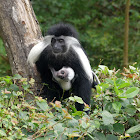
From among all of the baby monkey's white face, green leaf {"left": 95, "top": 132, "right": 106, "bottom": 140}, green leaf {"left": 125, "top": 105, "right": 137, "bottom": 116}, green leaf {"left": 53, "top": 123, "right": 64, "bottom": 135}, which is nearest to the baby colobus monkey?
the baby monkey's white face

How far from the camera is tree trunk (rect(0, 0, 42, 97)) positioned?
316 centimetres

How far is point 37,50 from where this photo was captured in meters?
3.06

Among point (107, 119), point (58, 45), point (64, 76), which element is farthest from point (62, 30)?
point (107, 119)

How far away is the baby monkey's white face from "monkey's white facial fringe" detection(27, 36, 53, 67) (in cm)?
25

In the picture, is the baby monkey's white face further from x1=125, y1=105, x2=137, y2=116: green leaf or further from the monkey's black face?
x1=125, y1=105, x2=137, y2=116: green leaf

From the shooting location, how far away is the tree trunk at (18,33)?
10.4 feet

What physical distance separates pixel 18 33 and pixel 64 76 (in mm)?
783

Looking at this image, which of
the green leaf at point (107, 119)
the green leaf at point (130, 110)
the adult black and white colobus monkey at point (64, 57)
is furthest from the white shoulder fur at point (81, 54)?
the green leaf at point (107, 119)

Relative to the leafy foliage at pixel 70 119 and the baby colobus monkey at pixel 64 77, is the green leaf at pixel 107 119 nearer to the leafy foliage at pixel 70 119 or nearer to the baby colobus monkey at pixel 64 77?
the leafy foliage at pixel 70 119

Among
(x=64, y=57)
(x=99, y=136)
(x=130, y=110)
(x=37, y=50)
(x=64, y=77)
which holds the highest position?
(x=37, y=50)

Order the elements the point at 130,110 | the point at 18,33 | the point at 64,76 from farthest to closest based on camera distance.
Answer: the point at 18,33
the point at 64,76
the point at 130,110

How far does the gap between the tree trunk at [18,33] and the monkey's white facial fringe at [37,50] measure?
102 mm

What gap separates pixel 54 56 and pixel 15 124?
136 centimetres

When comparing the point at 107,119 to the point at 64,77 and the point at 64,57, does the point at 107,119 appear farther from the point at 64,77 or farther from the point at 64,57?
the point at 64,57
